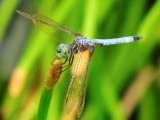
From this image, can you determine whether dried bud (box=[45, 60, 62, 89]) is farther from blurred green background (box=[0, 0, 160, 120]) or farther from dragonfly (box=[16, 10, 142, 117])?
blurred green background (box=[0, 0, 160, 120])

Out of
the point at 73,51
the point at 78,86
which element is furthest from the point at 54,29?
the point at 78,86

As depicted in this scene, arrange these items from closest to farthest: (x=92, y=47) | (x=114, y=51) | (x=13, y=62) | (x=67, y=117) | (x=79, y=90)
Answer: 1. (x=79, y=90)
2. (x=92, y=47)
3. (x=67, y=117)
4. (x=114, y=51)
5. (x=13, y=62)

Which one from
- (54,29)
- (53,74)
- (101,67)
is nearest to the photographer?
(53,74)

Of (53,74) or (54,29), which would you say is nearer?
(53,74)

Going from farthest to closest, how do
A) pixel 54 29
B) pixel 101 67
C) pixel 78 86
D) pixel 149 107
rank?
1. pixel 149 107
2. pixel 101 67
3. pixel 54 29
4. pixel 78 86

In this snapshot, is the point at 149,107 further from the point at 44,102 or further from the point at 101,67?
the point at 44,102

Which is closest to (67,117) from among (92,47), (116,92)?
(116,92)

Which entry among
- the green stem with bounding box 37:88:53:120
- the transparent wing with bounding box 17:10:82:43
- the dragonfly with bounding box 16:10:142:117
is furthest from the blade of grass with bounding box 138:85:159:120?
the green stem with bounding box 37:88:53:120

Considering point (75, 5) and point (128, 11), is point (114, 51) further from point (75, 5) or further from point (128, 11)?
point (75, 5)
